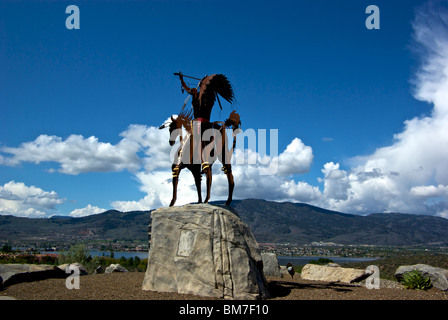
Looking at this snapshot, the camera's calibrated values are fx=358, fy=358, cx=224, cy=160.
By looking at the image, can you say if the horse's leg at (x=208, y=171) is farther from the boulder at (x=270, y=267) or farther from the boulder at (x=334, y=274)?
the boulder at (x=334, y=274)

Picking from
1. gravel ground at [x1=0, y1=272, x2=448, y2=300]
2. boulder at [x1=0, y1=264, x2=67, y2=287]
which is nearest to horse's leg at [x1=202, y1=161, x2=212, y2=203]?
gravel ground at [x1=0, y1=272, x2=448, y2=300]

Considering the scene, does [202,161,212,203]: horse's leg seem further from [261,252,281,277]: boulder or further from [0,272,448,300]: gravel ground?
[261,252,281,277]: boulder

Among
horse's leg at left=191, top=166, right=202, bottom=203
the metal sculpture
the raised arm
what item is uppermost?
the raised arm

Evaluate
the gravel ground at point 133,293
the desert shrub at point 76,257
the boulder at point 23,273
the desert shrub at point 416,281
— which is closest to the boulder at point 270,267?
the gravel ground at point 133,293

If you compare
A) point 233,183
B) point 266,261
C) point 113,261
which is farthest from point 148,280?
point 113,261

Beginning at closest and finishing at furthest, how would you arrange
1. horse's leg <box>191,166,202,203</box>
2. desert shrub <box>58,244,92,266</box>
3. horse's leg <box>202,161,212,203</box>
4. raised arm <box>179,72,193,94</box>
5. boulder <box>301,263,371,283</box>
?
horse's leg <box>202,161,212,203</box> → raised arm <box>179,72,193,94</box> → horse's leg <box>191,166,202,203</box> → boulder <box>301,263,371,283</box> → desert shrub <box>58,244,92,266</box>

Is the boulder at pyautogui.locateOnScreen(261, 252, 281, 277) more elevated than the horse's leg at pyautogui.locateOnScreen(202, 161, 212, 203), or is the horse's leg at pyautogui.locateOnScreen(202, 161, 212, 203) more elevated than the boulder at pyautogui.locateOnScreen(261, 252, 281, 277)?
the horse's leg at pyautogui.locateOnScreen(202, 161, 212, 203)

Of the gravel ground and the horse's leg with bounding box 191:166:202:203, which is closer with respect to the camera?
the gravel ground

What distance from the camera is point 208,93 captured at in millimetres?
15156

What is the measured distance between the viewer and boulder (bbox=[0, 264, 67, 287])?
14477 millimetres

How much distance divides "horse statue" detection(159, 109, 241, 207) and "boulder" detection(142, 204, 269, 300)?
1.82 m

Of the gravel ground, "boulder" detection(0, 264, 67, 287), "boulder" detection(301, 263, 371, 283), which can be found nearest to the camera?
the gravel ground
